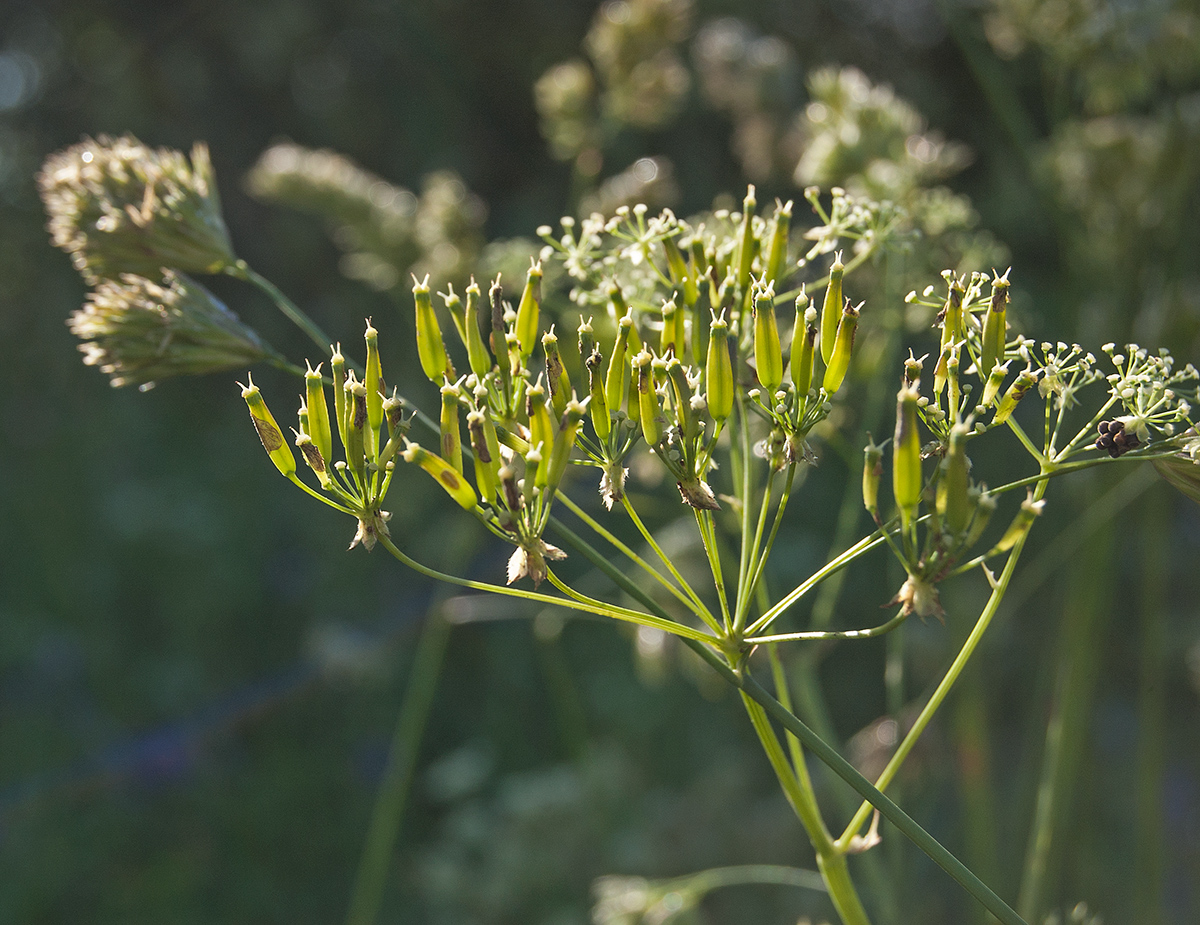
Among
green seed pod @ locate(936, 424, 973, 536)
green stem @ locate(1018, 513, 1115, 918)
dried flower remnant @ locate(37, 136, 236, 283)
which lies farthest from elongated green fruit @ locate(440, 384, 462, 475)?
green stem @ locate(1018, 513, 1115, 918)

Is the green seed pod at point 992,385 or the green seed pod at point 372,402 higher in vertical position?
the green seed pod at point 372,402

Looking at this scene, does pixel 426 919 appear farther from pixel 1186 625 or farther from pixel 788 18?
pixel 788 18

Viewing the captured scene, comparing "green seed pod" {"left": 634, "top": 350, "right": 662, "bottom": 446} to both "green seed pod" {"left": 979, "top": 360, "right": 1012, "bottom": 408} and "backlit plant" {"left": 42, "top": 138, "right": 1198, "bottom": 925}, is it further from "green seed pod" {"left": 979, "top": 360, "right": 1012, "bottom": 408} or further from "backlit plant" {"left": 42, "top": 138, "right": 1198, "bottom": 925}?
"green seed pod" {"left": 979, "top": 360, "right": 1012, "bottom": 408}

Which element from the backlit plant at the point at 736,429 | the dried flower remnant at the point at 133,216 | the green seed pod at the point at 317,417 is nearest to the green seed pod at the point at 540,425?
the backlit plant at the point at 736,429

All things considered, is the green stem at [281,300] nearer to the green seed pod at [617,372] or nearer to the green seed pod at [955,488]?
the green seed pod at [617,372]

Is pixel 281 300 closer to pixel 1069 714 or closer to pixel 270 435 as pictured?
pixel 270 435

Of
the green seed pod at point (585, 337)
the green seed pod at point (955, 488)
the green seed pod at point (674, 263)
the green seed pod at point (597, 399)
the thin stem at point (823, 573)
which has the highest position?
the green seed pod at point (674, 263)

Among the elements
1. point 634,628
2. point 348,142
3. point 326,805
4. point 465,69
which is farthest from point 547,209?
point 326,805

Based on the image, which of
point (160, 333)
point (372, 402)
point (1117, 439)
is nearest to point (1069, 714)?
point (1117, 439)
